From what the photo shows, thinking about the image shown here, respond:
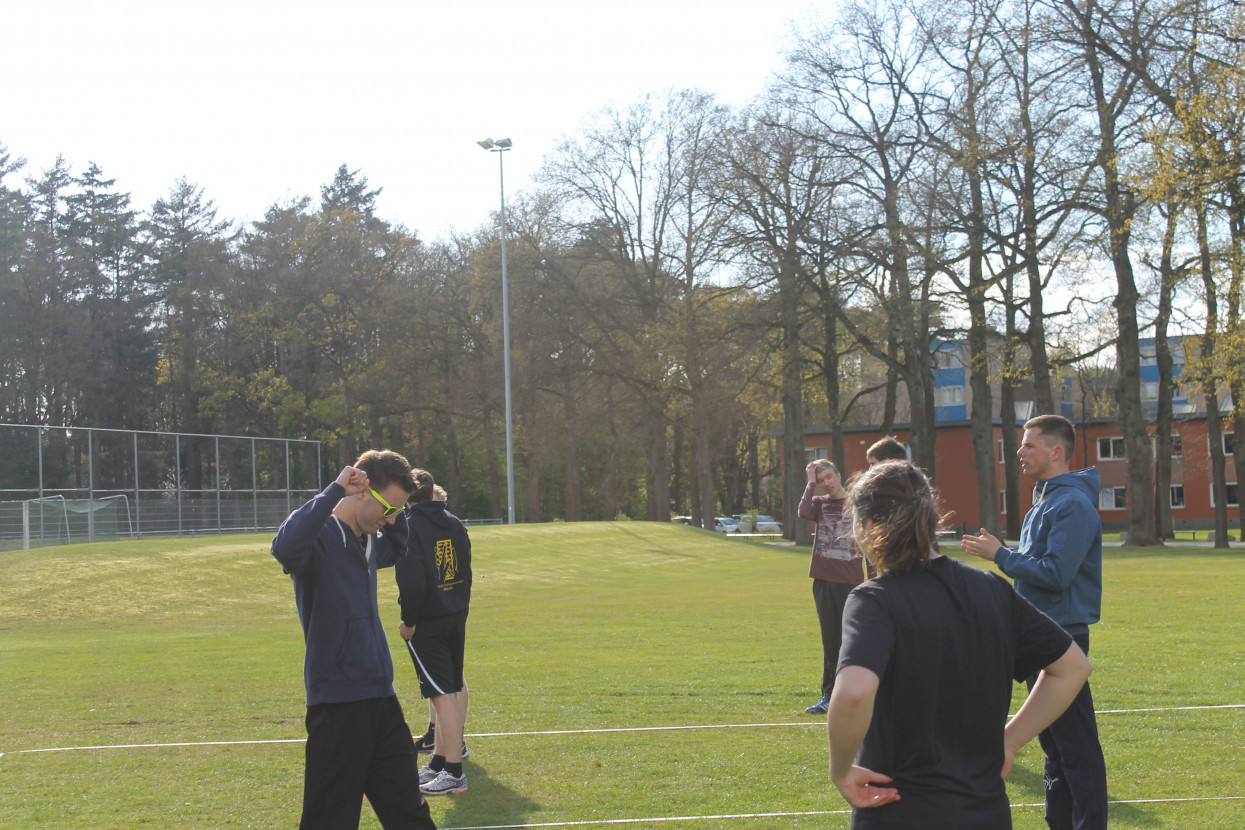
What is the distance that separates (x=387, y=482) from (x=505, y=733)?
395 centimetres

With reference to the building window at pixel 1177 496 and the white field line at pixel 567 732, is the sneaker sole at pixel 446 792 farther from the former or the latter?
the building window at pixel 1177 496

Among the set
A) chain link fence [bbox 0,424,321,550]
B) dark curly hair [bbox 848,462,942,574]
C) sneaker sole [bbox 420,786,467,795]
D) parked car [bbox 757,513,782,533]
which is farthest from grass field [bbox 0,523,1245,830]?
parked car [bbox 757,513,782,533]

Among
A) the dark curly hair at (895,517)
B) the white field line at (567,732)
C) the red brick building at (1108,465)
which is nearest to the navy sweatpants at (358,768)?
the dark curly hair at (895,517)

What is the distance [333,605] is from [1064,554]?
3143mm

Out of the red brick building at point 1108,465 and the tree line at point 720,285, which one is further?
the red brick building at point 1108,465

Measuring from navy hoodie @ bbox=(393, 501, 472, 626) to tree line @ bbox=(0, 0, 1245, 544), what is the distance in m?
22.8

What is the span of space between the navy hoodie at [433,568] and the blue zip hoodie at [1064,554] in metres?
3.27

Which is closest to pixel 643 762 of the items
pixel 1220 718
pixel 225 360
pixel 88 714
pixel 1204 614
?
pixel 1220 718

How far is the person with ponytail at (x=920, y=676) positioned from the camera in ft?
8.69

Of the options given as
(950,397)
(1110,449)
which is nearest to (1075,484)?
(1110,449)

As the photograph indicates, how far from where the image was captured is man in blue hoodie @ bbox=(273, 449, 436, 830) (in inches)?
167

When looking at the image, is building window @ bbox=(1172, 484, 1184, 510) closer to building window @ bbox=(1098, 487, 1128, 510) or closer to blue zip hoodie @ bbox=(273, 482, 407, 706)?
building window @ bbox=(1098, 487, 1128, 510)

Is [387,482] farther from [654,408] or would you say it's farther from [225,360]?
[225,360]

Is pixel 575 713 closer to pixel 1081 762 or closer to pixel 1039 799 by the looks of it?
pixel 1039 799
